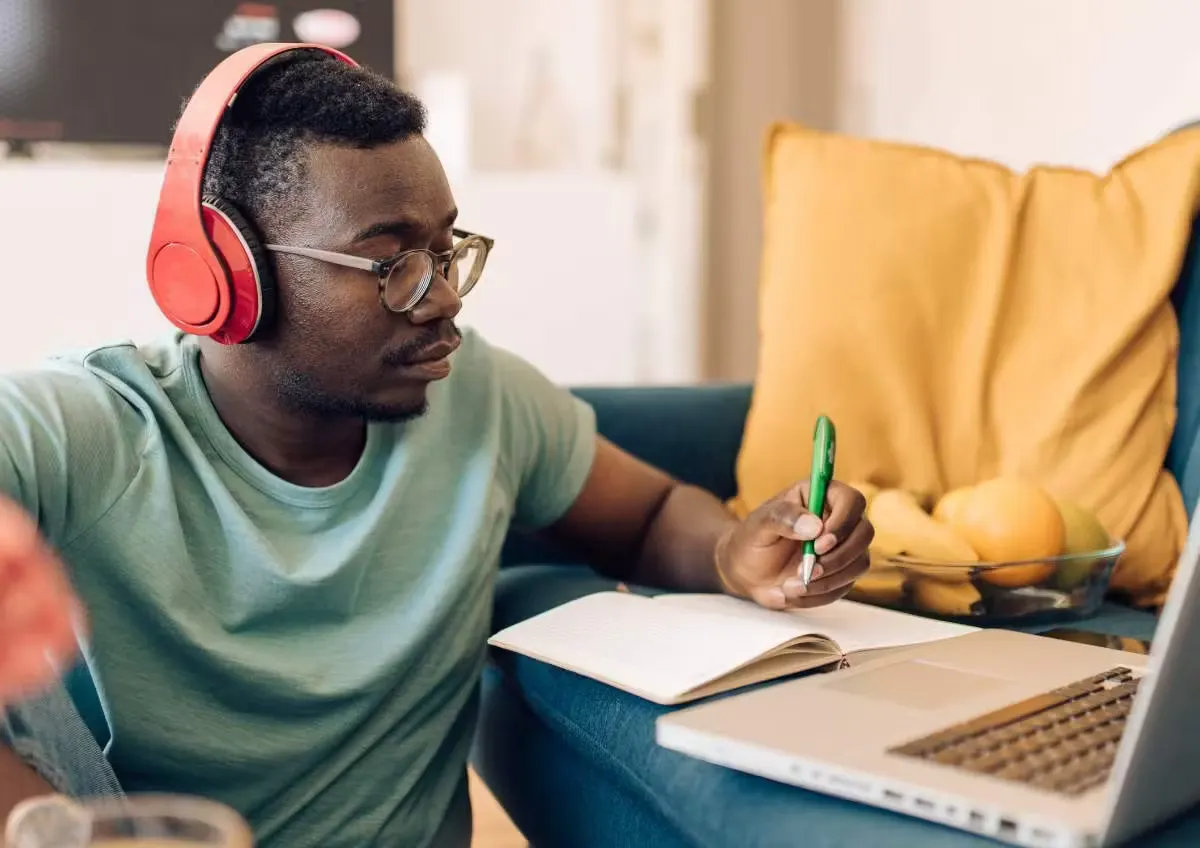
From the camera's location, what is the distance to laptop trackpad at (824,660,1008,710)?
2.76 feet

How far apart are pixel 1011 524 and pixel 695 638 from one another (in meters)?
0.40

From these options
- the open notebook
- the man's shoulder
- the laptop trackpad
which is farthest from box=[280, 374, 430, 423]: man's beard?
the laptop trackpad

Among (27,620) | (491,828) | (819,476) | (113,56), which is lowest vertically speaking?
(491,828)

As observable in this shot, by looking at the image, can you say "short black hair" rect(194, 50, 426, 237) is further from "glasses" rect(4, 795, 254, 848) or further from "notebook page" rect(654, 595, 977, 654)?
"glasses" rect(4, 795, 254, 848)

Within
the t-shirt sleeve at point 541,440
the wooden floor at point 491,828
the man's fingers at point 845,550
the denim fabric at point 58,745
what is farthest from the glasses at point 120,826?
the wooden floor at point 491,828

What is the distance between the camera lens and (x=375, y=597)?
1140 millimetres

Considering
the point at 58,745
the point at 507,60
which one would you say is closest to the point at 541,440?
the point at 58,745

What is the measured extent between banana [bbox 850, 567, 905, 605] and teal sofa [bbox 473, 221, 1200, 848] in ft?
0.62

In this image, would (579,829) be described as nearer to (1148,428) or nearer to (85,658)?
(85,658)

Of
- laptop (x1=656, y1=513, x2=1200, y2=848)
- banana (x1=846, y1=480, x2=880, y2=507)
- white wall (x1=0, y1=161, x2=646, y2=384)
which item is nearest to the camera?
laptop (x1=656, y1=513, x2=1200, y2=848)

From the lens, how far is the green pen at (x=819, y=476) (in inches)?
42.4

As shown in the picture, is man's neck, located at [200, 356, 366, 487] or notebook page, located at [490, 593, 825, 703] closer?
notebook page, located at [490, 593, 825, 703]

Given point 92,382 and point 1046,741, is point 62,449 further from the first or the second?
point 1046,741

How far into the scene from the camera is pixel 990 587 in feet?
4.01
